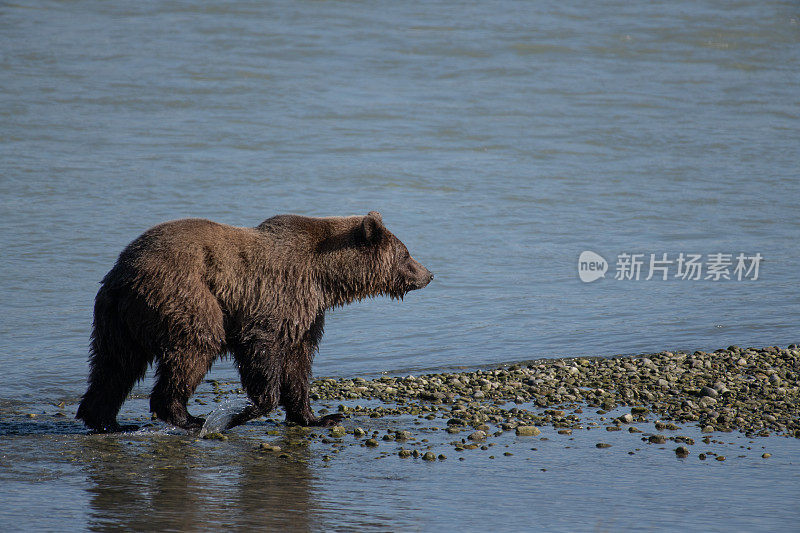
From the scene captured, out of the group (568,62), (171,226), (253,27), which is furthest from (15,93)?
(171,226)

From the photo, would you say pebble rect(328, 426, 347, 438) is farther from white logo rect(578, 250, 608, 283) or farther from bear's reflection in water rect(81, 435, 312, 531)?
white logo rect(578, 250, 608, 283)

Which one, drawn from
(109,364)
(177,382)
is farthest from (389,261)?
(109,364)

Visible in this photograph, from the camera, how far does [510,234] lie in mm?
14086

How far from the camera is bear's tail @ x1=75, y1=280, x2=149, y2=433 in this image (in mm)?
6410

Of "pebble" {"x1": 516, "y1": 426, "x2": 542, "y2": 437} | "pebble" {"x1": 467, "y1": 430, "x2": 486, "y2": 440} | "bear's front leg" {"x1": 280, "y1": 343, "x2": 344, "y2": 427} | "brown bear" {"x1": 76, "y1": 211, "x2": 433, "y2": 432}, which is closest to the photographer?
"brown bear" {"x1": 76, "y1": 211, "x2": 433, "y2": 432}

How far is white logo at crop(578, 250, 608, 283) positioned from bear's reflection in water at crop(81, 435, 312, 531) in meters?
6.46

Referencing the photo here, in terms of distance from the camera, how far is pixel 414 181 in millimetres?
16875

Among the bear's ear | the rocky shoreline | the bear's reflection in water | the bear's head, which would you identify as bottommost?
the bear's reflection in water

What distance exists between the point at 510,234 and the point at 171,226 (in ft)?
26.9

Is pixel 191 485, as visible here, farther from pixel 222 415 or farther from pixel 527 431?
pixel 527 431

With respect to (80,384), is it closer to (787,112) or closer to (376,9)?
(787,112)

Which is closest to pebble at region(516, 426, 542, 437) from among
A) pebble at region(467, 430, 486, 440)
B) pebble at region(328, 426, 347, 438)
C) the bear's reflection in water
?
pebble at region(467, 430, 486, 440)

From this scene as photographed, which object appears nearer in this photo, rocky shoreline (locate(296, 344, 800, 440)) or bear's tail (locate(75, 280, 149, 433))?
bear's tail (locate(75, 280, 149, 433))

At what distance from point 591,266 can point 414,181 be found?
504 cm
